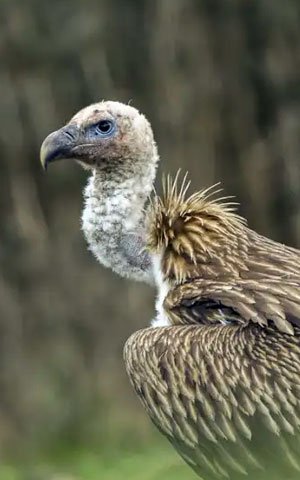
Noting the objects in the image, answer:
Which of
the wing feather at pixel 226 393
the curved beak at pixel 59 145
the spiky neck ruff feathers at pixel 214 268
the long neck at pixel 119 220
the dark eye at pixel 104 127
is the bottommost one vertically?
the wing feather at pixel 226 393

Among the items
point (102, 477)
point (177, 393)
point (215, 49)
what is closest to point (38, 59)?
point (215, 49)

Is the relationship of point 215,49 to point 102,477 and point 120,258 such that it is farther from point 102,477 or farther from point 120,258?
point 120,258

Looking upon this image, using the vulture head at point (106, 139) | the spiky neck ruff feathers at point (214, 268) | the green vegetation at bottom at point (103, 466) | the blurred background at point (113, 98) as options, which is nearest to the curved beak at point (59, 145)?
the vulture head at point (106, 139)

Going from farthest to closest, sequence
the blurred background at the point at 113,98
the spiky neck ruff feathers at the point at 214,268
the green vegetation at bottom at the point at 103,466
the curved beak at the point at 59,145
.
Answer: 1. the blurred background at the point at 113,98
2. the green vegetation at bottom at the point at 103,466
3. the curved beak at the point at 59,145
4. the spiky neck ruff feathers at the point at 214,268

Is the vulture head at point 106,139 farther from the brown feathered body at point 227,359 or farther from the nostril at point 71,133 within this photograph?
the brown feathered body at point 227,359

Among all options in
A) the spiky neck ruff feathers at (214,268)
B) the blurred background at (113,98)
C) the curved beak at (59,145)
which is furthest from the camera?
the blurred background at (113,98)

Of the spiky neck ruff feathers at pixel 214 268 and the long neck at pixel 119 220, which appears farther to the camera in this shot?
the long neck at pixel 119 220

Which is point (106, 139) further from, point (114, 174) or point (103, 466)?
point (103, 466)

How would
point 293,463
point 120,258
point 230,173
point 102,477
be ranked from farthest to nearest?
point 230,173
point 102,477
point 120,258
point 293,463

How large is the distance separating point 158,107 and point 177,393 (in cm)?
736

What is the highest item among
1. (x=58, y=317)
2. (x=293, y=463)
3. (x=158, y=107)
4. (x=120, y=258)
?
(x=158, y=107)

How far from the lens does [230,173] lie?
1453cm

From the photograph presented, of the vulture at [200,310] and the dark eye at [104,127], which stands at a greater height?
the dark eye at [104,127]

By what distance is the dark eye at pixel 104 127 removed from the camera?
27.9 ft
